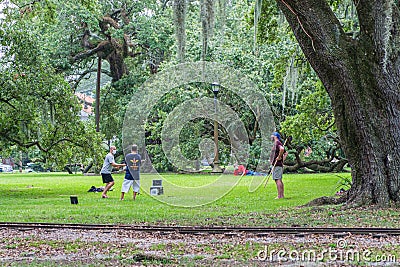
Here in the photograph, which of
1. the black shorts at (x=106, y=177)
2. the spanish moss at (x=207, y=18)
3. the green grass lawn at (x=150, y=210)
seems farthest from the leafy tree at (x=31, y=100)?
the spanish moss at (x=207, y=18)

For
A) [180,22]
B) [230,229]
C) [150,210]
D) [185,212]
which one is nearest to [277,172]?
[185,212]

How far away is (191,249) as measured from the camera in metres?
7.71

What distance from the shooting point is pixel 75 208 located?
1379cm

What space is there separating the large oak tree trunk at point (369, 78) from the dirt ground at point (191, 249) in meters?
3.58

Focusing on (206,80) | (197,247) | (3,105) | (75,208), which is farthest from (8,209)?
(206,80)

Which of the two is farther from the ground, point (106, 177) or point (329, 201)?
point (106, 177)

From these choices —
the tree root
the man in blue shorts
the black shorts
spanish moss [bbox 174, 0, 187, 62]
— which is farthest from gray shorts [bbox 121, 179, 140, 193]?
the tree root

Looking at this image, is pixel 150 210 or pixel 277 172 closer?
pixel 150 210

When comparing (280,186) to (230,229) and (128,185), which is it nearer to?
(128,185)

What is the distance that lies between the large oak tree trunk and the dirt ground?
358 cm

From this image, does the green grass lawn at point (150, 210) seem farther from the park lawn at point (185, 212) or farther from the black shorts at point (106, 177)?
the black shorts at point (106, 177)

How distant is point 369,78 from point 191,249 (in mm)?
5904

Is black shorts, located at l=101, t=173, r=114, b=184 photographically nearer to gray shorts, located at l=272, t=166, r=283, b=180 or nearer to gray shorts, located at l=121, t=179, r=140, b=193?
gray shorts, located at l=121, t=179, r=140, b=193

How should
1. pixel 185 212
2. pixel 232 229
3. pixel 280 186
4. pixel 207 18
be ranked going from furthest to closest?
pixel 280 186 → pixel 207 18 → pixel 185 212 → pixel 232 229
